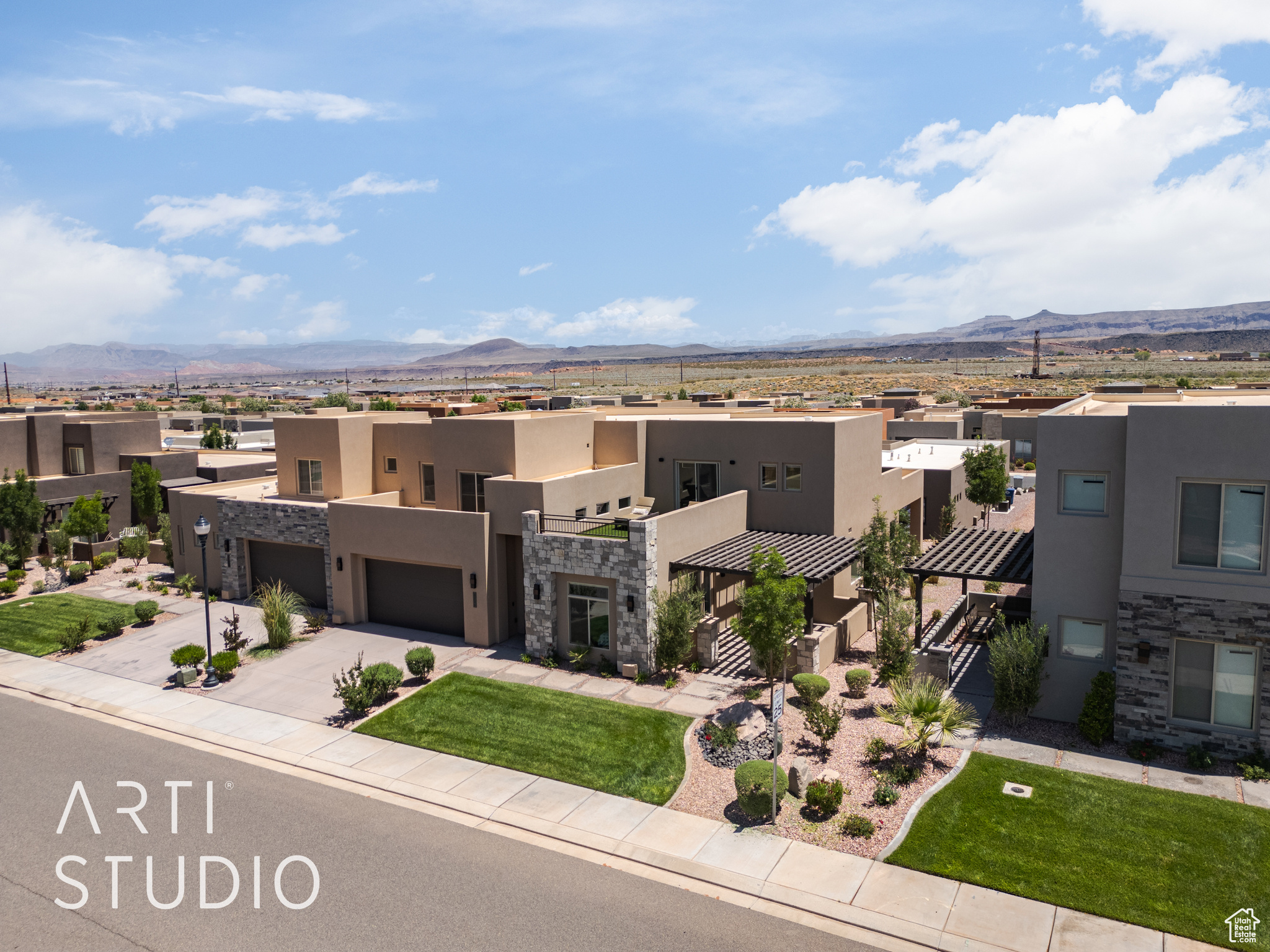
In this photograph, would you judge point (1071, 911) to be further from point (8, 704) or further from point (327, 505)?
point (8, 704)

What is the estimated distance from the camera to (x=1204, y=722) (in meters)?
14.2

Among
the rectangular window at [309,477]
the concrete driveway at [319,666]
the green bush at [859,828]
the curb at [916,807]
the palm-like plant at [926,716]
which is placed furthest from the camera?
the rectangular window at [309,477]

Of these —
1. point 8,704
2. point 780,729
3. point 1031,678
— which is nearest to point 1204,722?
point 1031,678

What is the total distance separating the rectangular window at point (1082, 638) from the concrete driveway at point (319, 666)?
1446 centimetres

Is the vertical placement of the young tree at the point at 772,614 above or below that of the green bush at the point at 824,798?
above

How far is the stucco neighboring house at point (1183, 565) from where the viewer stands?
45.2ft

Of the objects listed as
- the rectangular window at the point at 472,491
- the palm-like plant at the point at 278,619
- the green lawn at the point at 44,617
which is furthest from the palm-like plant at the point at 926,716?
the green lawn at the point at 44,617

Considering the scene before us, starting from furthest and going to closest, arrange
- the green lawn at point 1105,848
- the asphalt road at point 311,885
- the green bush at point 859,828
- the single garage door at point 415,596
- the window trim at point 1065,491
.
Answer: the single garage door at point 415,596 < the window trim at point 1065,491 < the green bush at point 859,828 < the green lawn at point 1105,848 < the asphalt road at point 311,885

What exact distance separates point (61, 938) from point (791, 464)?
19358mm

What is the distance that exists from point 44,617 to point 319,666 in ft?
38.3

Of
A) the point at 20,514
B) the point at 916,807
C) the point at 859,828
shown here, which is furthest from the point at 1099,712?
the point at 20,514

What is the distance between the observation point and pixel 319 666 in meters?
20.9

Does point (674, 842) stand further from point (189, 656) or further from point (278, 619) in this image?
point (278, 619)

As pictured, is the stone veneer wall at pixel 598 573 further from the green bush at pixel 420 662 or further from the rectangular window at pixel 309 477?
the rectangular window at pixel 309 477
